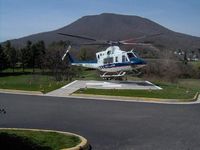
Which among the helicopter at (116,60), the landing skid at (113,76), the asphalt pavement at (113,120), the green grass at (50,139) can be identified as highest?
the helicopter at (116,60)

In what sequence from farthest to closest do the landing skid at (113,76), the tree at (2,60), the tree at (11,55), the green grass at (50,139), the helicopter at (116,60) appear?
the tree at (11,55)
the tree at (2,60)
the landing skid at (113,76)
the helicopter at (116,60)
the green grass at (50,139)

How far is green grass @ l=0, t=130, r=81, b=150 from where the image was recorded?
33.8ft

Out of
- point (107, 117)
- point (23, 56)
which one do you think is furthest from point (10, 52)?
point (107, 117)

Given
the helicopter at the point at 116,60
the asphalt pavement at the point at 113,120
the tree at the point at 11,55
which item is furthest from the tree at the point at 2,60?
the asphalt pavement at the point at 113,120

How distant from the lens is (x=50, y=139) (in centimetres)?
1091

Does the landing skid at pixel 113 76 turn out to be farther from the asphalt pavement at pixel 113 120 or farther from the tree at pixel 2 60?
the tree at pixel 2 60

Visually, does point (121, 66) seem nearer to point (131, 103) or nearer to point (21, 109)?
point (131, 103)

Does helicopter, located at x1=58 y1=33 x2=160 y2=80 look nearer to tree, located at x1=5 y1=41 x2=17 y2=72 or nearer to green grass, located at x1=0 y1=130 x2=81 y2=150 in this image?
green grass, located at x1=0 y1=130 x2=81 y2=150

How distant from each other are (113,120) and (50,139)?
465cm

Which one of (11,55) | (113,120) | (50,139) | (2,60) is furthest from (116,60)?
(11,55)

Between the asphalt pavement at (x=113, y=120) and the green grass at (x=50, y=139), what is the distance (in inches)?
22.9

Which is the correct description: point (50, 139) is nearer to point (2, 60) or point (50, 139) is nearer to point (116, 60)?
point (116, 60)

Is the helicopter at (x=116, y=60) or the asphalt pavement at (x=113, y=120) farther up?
the helicopter at (x=116, y=60)

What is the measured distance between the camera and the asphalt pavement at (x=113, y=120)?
448 inches
